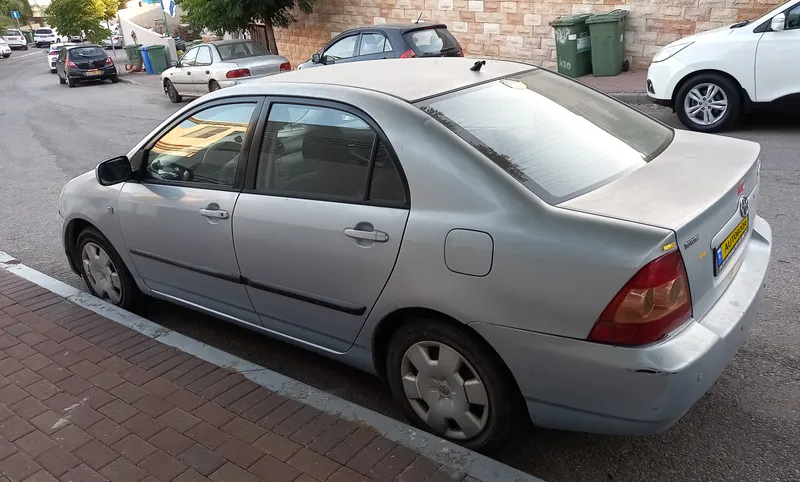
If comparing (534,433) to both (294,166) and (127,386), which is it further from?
(127,386)

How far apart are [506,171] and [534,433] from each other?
4.19 ft

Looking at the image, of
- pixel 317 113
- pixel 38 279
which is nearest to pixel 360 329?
pixel 317 113

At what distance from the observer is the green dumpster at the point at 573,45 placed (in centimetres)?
1290

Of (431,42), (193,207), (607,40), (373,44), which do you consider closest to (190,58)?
(373,44)

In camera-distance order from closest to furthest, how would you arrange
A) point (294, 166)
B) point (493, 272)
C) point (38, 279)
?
point (493, 272) → point (294, 166) → point (38, 279)

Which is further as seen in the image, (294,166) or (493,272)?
(294,166)

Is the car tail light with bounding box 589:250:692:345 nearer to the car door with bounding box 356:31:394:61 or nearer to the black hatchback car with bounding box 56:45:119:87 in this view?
the car door with bounding box 356:31:394:61

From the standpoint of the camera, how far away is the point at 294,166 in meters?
3.35

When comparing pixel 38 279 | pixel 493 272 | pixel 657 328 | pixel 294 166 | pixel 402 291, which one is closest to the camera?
pixel 657 328

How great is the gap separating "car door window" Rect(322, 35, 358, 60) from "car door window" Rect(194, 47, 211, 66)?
4.44 m

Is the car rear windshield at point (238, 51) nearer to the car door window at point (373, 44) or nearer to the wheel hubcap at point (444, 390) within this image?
the car door window at point (373, 44)

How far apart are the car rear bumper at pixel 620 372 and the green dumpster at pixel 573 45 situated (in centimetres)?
1122

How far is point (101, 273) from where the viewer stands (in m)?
4.70

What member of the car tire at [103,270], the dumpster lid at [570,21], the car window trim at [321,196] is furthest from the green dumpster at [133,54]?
the car window trim at [321,196]
